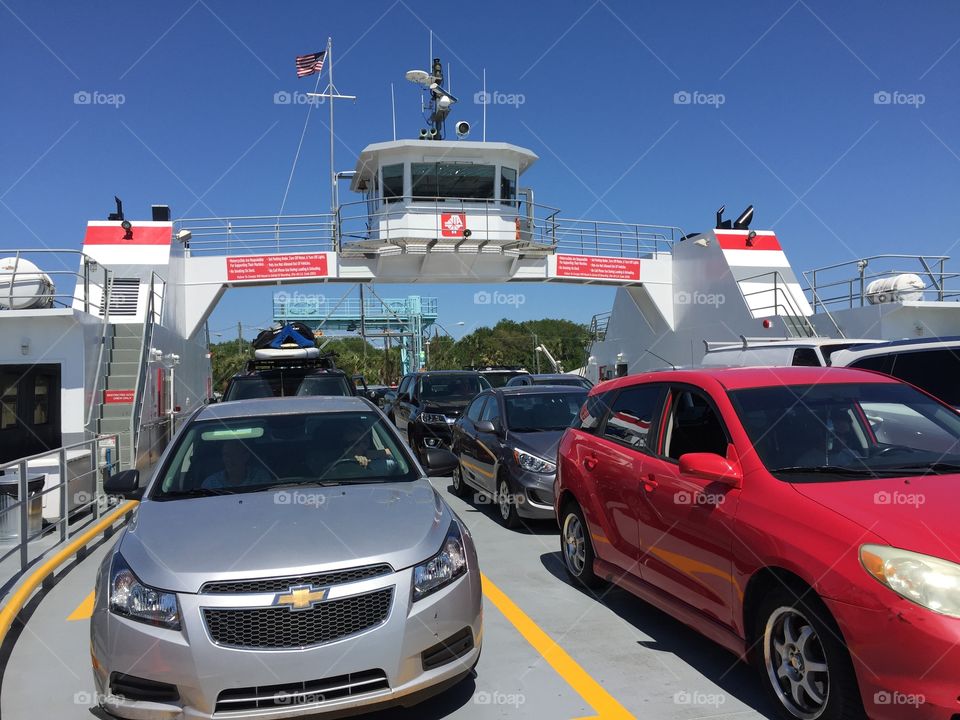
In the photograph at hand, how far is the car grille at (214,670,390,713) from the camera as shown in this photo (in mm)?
3045

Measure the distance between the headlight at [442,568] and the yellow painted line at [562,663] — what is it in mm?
953

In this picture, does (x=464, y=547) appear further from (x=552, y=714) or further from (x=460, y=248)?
(x=460, y=248)

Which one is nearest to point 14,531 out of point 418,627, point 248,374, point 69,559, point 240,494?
point 69,559

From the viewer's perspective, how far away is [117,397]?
39.9 ft

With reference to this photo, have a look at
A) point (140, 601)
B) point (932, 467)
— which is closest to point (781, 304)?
point (932, 467)

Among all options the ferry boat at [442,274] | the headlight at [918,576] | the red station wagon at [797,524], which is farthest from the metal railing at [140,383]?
the headlight at [918,576]

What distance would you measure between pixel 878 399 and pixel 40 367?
14027mm

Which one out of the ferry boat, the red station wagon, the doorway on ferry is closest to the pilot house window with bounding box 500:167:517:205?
the ferry boat

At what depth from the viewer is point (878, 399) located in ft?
14.0

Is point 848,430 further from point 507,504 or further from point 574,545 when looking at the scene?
point 507,504

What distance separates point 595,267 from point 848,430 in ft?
60.4

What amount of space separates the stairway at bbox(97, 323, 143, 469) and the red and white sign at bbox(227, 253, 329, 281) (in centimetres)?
654

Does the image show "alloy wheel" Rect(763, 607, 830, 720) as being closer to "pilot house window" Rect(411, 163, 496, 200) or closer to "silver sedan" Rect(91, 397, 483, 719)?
"silver sedan" Rect(91, 397, 483, 719)

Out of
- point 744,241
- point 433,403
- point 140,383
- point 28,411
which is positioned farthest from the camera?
point 744,241
